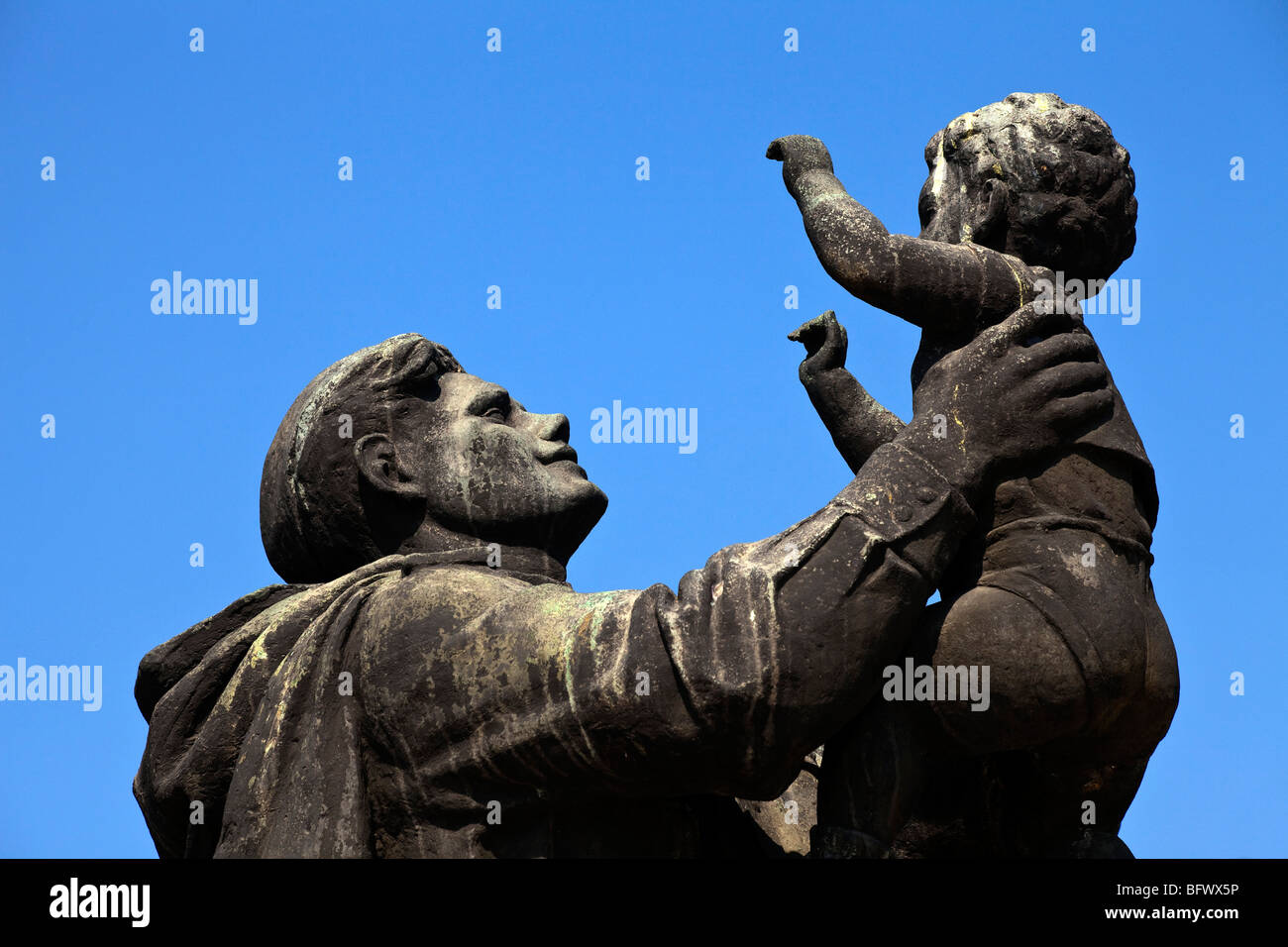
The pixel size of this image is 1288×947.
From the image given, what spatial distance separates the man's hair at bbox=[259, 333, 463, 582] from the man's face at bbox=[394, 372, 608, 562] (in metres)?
0.15

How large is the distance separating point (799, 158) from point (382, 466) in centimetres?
204

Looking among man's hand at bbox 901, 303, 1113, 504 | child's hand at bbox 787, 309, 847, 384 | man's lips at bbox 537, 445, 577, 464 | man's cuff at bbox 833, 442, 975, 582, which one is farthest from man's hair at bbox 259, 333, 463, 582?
man's hand at bbox 901, 303, 1113, 504

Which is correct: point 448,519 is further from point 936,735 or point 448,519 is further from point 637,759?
point 936,735

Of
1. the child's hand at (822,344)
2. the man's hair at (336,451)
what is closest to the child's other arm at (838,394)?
the child's hand at (822,344)

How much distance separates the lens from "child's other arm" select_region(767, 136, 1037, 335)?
21.4ft

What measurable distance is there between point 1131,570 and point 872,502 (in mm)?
960

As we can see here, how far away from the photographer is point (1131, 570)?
634 centimetres

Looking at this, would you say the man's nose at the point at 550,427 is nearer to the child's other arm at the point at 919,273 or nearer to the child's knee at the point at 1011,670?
the child's other arm at the point at 919,273

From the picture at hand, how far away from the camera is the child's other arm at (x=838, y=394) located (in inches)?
279

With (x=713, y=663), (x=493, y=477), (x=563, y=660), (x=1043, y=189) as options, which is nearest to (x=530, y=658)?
(x=563, y=660)

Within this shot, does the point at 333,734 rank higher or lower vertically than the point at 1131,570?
lower

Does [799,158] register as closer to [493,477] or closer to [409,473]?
[493,477]
